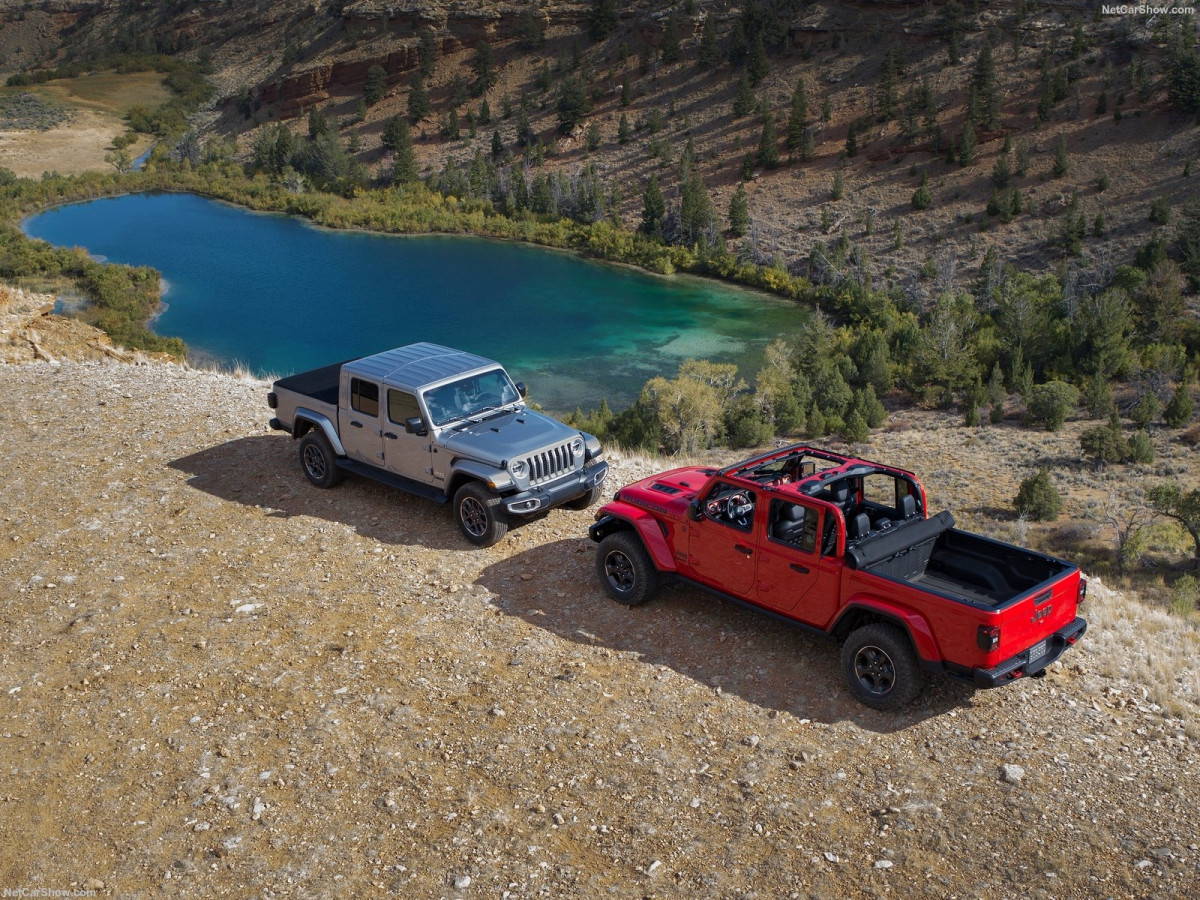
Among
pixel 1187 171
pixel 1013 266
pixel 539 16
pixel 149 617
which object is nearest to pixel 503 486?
pixel 149 617

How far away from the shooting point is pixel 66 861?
7660mm

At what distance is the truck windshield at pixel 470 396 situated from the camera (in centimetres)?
1259

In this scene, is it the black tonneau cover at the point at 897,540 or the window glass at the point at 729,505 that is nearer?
the black tonneau cover at the point at 897,540

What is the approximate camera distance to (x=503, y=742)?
350 inches

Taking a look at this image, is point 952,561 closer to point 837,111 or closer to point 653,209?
point 653,209

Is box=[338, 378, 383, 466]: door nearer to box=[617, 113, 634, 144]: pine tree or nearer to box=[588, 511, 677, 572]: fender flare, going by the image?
box=[588, 511, 677, 572]: fender flare

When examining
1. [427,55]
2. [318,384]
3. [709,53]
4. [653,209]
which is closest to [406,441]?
[318,384]

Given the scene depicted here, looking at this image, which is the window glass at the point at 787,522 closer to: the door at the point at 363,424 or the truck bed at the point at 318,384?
the door at the point at 363,424

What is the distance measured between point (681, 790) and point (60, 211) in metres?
79.1

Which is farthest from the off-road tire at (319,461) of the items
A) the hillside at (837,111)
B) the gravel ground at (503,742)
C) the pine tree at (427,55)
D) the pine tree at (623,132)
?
the pine tree at (427,55)

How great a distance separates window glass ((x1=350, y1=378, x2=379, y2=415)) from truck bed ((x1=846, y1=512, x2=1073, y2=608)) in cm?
638

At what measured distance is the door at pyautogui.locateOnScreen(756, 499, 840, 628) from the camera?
925cm

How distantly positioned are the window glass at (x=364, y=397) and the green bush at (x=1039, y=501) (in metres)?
20.5

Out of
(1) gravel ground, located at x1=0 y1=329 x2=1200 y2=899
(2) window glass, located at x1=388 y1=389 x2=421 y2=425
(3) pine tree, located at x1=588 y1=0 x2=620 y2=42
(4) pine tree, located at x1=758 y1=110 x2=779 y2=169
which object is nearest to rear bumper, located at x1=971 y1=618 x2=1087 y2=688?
(1) gravel ground, located at x1=0 y1=329 x2=1200 y2=899
